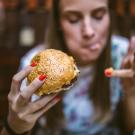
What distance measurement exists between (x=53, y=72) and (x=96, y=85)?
23.2 inches

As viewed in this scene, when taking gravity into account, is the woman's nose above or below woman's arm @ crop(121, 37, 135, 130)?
above

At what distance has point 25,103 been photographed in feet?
3.10

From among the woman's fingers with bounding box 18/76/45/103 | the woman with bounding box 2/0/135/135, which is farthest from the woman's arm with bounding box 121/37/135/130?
the woman's fingers with bounding box 18/76/45/103

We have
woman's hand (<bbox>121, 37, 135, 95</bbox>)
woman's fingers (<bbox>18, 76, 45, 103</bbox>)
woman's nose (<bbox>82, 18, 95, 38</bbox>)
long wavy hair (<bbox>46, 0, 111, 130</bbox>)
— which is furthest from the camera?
long wavy hair (<bbox>46, 0, 111, 130</bbox>)

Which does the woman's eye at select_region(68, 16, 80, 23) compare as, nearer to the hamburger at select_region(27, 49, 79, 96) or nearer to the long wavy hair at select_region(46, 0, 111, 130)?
the long wavy hair at select_region(46, 0, 111, 130)

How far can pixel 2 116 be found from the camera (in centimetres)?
110

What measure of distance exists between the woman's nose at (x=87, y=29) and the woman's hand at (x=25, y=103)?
0.31m

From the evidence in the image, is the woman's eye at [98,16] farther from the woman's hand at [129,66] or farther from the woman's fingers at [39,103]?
the woman's fingers at [39,103]

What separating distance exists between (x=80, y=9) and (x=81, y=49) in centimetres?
13

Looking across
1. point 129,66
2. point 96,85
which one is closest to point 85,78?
point 96,85

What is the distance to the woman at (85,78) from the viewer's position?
1246 mm

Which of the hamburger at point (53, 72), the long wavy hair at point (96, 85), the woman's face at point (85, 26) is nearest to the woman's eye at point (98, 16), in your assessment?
the woman's face at point (85, 26)

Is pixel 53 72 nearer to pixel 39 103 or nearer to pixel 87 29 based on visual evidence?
pixel 39 103

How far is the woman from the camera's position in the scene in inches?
49.1
